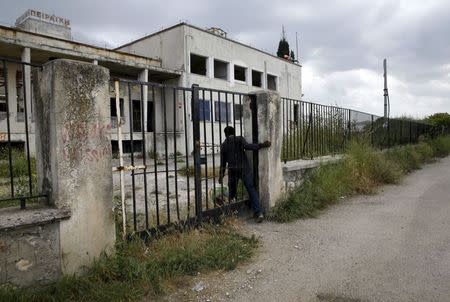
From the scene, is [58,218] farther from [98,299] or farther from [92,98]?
[92,98]

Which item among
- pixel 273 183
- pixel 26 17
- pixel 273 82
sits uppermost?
pixel 26 17

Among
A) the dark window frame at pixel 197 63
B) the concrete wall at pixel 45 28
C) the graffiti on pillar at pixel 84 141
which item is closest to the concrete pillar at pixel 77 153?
the graffiti on pillar at pixel 84 141

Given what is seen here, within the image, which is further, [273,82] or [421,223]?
[273,82]

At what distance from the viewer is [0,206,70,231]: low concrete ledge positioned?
10.7 feet

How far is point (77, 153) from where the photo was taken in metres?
3.74

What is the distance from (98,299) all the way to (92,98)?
1.97 m

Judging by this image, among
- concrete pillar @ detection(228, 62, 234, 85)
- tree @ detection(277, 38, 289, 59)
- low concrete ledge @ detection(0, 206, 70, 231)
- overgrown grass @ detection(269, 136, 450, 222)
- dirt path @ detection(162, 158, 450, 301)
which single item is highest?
tree @ detection(277, 38, 289, 59)

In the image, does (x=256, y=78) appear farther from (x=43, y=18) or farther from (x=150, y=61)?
(x=43, y=18)

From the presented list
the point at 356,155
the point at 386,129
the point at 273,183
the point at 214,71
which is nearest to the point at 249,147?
the point at 273,183

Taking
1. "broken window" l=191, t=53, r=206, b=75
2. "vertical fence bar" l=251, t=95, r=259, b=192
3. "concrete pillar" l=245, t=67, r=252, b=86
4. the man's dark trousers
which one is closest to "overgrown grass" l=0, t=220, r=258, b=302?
the man's dark trousers

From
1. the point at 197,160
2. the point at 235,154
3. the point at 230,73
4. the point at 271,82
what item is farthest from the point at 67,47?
the point at 271,82

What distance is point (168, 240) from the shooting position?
15.1 ft

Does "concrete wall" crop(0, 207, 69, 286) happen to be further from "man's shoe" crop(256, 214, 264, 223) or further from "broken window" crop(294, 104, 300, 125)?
"broken window" crop(294, 104, 300, 125)

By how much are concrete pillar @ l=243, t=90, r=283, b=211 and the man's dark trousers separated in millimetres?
276
